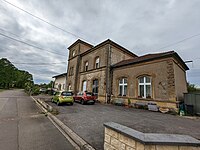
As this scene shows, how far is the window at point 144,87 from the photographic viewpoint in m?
12.5

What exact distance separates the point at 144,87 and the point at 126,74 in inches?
115

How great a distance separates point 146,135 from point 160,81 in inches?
404

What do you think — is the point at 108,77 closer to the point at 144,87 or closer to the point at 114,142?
the point at 144,87

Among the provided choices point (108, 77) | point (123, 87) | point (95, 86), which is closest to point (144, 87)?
point (123, 87)

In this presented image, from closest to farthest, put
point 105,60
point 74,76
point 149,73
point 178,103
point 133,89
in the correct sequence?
1. point 178,103
2. point 149,73
3. point 133,89
4. point 105,60
5. point 74,76

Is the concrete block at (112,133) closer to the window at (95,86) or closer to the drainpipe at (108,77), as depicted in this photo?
the drainpipe at (108,77)

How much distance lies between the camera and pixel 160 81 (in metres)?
11.5

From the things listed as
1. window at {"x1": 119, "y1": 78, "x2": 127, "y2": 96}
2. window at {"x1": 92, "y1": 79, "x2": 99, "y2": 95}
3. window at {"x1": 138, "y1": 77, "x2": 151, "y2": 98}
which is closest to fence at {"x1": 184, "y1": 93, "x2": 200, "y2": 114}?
window at {"x1": 138, "y1": 77, "x2": 151, "y2": 98}

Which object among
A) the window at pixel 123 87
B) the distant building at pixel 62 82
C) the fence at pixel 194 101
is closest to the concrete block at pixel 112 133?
the fence at pixel 194 101

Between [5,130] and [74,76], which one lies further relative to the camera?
[74,76]

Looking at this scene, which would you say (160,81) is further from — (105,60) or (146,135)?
(146,135)

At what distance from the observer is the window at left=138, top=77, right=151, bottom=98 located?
12.5 m

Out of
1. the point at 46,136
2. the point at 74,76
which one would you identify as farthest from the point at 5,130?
the point at 74,76

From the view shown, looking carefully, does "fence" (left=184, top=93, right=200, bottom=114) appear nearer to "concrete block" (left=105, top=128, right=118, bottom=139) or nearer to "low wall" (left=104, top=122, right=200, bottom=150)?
"low wall" (left=104, top=122, right=200, bottom=150)
